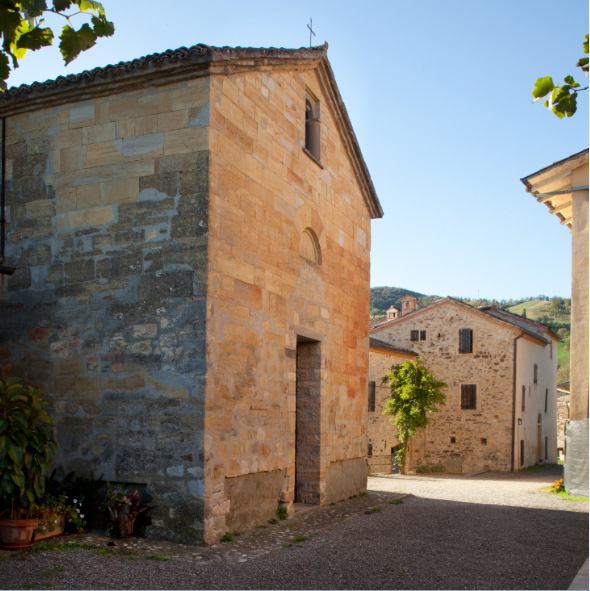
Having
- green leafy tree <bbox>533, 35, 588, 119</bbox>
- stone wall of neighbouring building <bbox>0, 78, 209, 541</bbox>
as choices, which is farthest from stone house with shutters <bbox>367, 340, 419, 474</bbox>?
green leafy tree <bbox>533, 35, 588, 119</bbox>

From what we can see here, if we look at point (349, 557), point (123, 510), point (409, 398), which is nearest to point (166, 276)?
point (123, 510)

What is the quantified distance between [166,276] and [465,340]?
19.0m

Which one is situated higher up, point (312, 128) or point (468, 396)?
point (312, 128)

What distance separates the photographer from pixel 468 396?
24922mm

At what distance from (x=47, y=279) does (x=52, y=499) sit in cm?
275

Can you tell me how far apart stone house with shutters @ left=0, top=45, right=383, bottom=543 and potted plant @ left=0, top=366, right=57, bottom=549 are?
37.0 inches

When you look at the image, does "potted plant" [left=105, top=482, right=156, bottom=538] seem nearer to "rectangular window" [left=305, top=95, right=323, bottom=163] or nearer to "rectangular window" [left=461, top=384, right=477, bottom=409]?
"rectangular window" [left=305, top=95, right=323, bottom=163]

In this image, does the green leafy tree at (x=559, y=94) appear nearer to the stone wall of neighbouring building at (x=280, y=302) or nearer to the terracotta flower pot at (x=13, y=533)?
the stone wall of neighbouring building at (x=280, y=302)

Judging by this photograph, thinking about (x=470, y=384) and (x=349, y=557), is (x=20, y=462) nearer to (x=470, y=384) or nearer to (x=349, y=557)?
(x=349, y=557)

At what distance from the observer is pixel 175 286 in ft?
25.7

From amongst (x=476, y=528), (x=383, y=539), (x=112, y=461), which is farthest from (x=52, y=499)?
(x=476, y=528)

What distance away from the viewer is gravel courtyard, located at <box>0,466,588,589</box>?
241 inches

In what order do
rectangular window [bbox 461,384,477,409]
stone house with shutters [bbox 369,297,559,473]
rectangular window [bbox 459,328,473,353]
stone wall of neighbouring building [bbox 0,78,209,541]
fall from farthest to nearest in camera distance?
rectangular window [bbox 459,328,473,353] → rectangular window [bbox 461,384,477,409] → stone house with shutters [bbox 369,297,559,473] → stone wall of neighbouring building [bbox 0,78,209,541]

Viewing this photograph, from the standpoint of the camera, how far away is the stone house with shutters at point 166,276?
25.3ft
